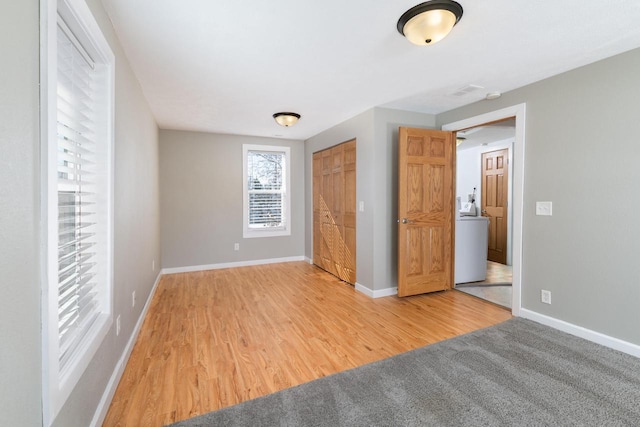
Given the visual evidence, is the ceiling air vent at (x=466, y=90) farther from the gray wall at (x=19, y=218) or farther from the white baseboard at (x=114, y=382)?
the white baseboard at (x=114, y=382)

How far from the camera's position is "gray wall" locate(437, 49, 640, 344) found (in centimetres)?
232

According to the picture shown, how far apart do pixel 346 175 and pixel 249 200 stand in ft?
6.84

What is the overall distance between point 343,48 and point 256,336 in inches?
101

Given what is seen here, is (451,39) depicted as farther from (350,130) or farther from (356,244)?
(356,244)

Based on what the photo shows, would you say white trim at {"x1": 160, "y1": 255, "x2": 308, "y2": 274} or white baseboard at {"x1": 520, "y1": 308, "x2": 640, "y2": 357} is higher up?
white trim at {"x1": 160, "y1": 255, "x2": 308, "y2": 274}

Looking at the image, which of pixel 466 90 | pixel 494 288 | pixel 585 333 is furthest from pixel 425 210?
pixel 585 333

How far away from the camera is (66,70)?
1.43 metres

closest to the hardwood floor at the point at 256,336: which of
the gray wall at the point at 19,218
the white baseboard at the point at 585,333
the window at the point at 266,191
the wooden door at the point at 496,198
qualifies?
the white baseboard at the point at 585,333

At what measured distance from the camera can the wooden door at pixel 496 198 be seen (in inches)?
222

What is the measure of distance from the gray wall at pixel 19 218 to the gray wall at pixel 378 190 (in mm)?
3201

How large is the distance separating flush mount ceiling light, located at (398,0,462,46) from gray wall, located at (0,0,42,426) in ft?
5.94

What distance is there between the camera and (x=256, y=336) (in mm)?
2656

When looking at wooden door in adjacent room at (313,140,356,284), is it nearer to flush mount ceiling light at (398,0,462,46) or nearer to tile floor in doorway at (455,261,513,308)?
tile floor in doorway at (455,261,513,308)

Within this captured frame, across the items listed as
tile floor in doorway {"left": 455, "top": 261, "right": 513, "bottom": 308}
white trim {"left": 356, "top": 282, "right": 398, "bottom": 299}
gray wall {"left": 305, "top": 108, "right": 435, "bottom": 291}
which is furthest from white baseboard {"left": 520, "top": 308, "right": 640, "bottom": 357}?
gray wall {"left": 305, "top": 108, "right": 435, "bottom": 291}
